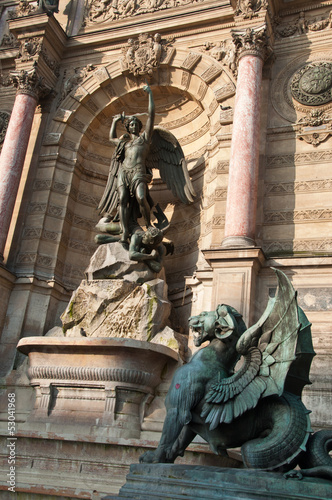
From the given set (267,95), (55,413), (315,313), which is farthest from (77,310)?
(267,95)

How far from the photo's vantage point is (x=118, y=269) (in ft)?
33.6

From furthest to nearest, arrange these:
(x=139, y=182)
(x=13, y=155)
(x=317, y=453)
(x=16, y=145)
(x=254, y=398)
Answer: (x=16, y=145), (x=13, y=155), (x=139, y=182), (x=254, y=398), (x=317, y=453)

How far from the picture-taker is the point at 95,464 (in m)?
6.89

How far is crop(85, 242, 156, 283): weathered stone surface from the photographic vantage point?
10.2 metres

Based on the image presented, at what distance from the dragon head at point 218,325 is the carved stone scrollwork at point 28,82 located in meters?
9.13

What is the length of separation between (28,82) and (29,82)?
0.03m

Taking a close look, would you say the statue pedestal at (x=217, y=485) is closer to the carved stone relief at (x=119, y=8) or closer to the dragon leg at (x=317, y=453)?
the dragon leg at (x=317, y=453)

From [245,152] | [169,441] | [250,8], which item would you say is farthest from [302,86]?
[169,441]

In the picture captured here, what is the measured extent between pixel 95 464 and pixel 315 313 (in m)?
4.31

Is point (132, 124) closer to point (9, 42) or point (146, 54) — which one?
point (146, 54)

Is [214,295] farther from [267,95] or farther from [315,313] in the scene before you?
[267,95]

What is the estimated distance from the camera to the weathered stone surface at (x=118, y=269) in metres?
10.2

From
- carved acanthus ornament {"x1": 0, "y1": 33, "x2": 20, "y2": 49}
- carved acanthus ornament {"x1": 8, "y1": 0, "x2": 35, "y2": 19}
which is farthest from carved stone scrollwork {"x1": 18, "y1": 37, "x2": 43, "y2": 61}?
carved acanthus ornament {"x1": 0, "y1": 33, "x2": 20, "y2": 49}

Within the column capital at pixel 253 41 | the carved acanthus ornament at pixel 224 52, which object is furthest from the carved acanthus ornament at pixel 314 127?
the carved acanthus ornament at pixel 224 52
